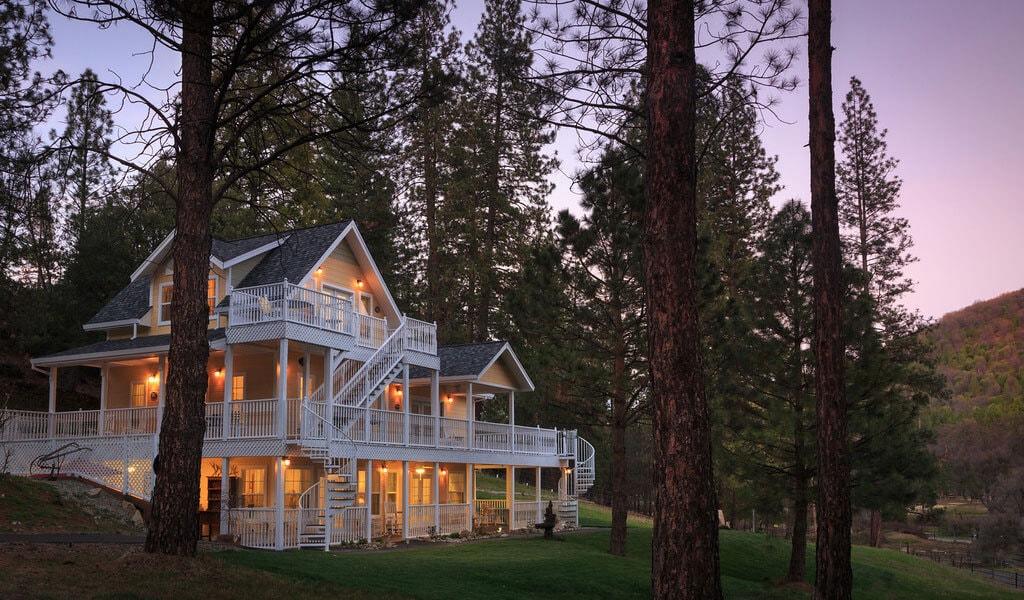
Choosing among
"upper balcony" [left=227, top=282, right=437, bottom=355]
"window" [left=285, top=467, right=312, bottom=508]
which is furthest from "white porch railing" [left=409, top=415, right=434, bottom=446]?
"upper balcony" [left=227, top=282, right=437, bottom=355]

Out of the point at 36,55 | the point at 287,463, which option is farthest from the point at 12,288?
the point at 36,55

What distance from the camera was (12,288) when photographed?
27.1 metres

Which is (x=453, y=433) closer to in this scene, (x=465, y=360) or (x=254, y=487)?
(x=465, y=360)

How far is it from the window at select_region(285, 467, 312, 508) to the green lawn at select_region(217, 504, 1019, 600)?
4.37 meters

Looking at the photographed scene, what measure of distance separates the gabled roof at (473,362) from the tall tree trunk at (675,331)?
21.2 meters

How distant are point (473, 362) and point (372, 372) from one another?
6.72 m

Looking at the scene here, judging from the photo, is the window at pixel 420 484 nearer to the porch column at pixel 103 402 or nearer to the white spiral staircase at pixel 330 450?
the white spiral staircase at pixel 330 450

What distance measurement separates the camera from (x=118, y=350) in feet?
83.1

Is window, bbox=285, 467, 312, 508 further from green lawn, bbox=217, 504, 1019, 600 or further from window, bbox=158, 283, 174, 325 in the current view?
window, bbox=158, 283, 174, 325

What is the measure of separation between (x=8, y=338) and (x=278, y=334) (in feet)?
56.6

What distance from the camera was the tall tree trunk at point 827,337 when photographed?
12.6 metres

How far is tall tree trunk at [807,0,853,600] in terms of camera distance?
498 inches

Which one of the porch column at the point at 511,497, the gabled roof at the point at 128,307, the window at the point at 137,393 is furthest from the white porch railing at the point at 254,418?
the porch column at the point at 511,497

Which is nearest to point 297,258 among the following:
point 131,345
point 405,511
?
point 131,345
